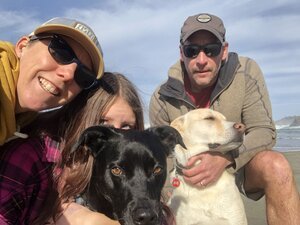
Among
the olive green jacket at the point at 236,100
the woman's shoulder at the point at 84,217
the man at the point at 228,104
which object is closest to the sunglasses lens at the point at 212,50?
the man at the point at 228,104

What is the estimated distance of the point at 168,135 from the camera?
3.83 metres

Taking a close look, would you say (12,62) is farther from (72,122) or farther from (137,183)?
(137,183)

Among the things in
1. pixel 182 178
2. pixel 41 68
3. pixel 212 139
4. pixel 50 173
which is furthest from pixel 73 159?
pixel 212 139

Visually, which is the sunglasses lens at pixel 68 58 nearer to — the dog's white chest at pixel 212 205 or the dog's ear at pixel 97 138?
the dog's ear at pixel 97 138

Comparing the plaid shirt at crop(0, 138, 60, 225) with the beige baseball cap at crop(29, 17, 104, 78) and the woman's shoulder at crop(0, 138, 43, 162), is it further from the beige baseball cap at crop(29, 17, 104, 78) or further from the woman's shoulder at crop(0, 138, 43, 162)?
the beige baseball cap at crop(29, 17, 104, 78)

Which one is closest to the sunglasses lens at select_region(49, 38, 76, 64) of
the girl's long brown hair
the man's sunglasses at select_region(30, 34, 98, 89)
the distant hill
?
the man's sunglasses at select_region(30, 34, 98, 89)

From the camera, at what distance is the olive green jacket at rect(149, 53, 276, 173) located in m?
5.06

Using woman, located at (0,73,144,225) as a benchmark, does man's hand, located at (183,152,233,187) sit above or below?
below

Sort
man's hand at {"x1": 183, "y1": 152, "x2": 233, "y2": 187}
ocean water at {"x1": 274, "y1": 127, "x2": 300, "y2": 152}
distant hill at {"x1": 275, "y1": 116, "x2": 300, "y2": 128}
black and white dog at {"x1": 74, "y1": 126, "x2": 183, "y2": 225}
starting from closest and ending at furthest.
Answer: black and white dog at {"x1": 74, "y1": 126, "x2": 183, "y2": 225} < man's hand at {"x1": 183, "y1": 152, "x2": 233, "y2": 187} < ocean water at {"x1": 274, "y1": 127, "x2": 300, "y2": 152} < distant hill at {"x1": 275, "y1": 116, "x2": 300, "y2": 128}

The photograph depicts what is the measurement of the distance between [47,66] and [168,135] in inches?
52.2

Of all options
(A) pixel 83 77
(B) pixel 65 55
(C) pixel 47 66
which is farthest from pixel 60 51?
(A) pixel 83 77

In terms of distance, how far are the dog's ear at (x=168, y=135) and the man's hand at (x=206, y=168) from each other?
901 mm

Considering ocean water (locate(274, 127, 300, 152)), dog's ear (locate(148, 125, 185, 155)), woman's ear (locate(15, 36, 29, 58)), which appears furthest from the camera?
ocean water (locate(274, 127, 300, 152))

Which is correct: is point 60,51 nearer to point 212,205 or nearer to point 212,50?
point 212,205
